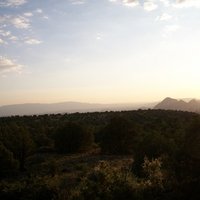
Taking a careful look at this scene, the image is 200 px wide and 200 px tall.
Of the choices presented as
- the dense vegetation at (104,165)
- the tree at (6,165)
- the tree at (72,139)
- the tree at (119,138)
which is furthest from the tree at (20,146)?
the tree at (119,138)

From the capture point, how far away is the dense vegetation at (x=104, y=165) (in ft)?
46.3

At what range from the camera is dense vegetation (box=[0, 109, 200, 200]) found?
46.3ft

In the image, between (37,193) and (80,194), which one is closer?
(80,194)

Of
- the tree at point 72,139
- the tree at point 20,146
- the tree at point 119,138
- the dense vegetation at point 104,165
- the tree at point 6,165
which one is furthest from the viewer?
the tree at point 72,139

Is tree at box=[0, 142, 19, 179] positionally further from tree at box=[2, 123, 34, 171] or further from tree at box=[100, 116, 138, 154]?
tree at box=[100, 116, 138, 154]

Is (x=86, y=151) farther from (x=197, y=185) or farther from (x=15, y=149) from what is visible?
(x=197, y=185)

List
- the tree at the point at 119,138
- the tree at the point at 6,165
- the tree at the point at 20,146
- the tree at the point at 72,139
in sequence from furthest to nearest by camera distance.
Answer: the tree at the point at 72,139
the tree at the point at 119,138
the tree at the point at 20,146
the tree at the point at 6,165

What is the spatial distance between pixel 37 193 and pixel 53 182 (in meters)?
1.43

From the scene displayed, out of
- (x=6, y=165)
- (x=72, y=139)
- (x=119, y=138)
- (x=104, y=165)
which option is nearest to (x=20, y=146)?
(x=6, y=165)

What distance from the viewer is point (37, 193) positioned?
17.9 metres

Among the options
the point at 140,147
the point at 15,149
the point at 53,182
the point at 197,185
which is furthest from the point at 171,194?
the point at 15,149

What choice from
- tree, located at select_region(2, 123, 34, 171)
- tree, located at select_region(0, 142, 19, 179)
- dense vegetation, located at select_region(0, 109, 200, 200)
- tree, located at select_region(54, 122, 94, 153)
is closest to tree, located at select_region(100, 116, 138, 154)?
dense vegetation, located at select_region(0, 109, 200, 200)

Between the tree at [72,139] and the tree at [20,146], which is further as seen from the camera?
the tree at [72,139]

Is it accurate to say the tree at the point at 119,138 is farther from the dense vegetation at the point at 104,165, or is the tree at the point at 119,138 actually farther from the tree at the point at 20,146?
the tree at the point at 20,146
